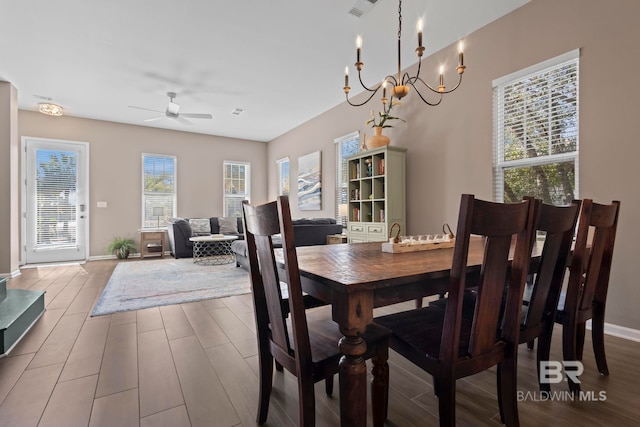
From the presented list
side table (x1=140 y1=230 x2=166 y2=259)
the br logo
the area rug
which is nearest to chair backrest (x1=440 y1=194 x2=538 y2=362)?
the br logo

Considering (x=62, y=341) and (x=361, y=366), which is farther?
(x=62, y=341)

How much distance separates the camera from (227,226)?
685cm

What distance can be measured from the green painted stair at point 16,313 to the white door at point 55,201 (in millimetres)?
3798

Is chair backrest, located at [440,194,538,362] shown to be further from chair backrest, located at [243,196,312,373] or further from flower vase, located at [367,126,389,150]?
flower vase, located at [367,126,389,150]

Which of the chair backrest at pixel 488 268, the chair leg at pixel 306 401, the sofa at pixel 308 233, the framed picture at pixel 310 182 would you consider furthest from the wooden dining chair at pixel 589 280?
the framed picture at pixel 310 182

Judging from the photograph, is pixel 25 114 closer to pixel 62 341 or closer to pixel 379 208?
pixel 62 341

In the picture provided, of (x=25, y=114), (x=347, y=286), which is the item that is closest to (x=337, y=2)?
(x=347, y=286)

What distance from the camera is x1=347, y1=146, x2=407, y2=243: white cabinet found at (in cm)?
389

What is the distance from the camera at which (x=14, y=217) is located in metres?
4.52

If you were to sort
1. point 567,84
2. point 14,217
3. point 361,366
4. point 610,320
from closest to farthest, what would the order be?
point 361,366 → point 610,320 → point 567,84 → point 14,217

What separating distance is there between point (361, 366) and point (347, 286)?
0.32 metres

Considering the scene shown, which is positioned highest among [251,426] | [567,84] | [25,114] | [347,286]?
[25,114]

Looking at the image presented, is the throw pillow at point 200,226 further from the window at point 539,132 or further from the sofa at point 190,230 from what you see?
the window at point 539,132

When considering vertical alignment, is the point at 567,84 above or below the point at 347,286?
above
